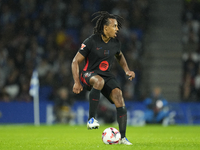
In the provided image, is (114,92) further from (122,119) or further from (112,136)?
(112,136)

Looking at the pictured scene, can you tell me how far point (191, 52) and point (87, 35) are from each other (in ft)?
17.4

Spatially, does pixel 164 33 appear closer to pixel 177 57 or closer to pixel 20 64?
pixel 177 57

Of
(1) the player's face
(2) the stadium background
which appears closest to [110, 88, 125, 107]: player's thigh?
(1) the player's face

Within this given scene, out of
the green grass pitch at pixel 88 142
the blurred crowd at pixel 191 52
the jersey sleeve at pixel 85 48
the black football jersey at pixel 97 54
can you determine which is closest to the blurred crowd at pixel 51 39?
the blurred crowd at pixel 191 52

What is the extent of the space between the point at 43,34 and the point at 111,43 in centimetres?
1313

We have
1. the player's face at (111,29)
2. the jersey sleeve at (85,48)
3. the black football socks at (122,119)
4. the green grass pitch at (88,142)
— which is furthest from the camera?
the player's face at (111,29)

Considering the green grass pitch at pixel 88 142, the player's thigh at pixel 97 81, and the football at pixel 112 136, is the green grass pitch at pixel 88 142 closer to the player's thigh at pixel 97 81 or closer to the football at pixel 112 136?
the football at pixel 112 136

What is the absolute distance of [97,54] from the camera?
720 centimetres

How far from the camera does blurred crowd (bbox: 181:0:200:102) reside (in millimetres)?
18780

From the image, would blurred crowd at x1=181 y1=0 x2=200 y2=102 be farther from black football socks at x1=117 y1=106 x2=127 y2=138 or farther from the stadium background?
black football socks at x1=117 y1=106 x2=127 y2=138

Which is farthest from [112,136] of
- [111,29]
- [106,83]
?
[111,29]

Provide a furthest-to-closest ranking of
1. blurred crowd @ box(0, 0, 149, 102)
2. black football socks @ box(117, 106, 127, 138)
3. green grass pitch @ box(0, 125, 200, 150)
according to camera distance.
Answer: blurred crowd @ box(0, 0, 149, 102) < black football socks @ box(117, 106, 127, 138) < green grass pitch @ box(0, 125, 200, 150)

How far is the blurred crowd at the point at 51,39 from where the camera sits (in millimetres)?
18297

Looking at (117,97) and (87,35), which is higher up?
(87,35)
